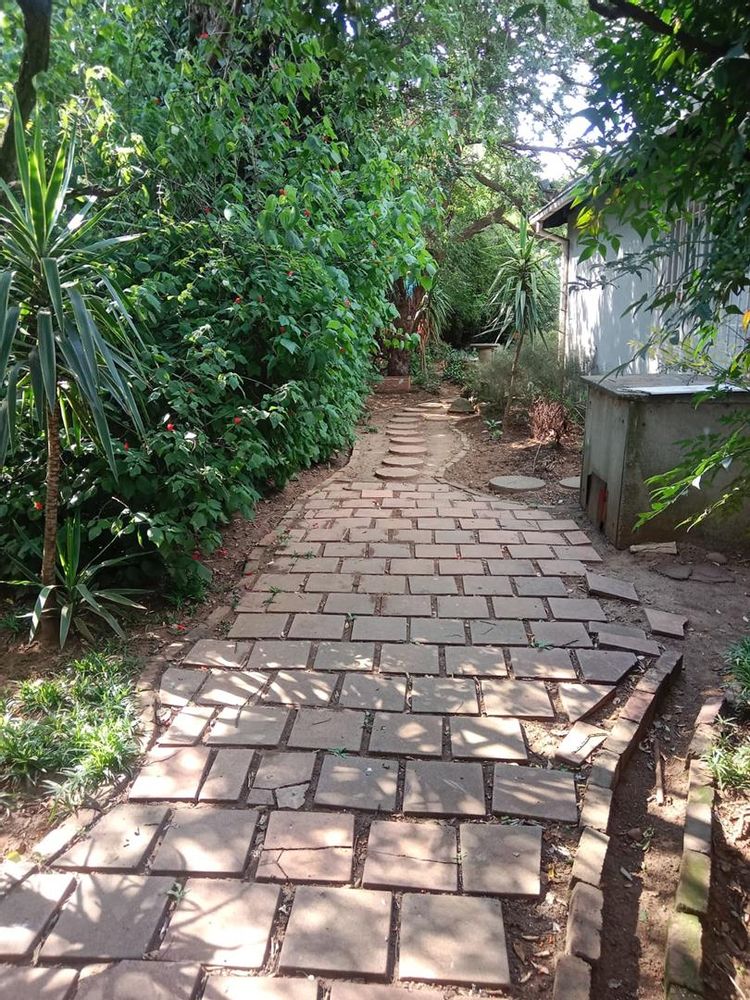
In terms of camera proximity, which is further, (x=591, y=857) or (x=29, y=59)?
(x=29, y=59)

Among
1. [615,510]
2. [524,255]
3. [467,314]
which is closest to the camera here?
[615,510]

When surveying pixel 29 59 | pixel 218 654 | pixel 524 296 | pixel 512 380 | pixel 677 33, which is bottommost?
pixel 218 654

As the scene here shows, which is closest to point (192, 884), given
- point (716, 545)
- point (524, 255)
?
point (716, 545)

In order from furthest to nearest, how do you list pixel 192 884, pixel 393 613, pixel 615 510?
pixel 615 510
pixel 393 613
pixel 192 884

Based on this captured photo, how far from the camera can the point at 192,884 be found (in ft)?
6.12

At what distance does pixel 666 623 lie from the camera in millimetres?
3406

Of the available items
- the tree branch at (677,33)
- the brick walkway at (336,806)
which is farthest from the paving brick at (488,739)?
the tree branch at (677,33)

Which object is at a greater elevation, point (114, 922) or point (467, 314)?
point (467, 314)

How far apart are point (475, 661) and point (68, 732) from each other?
163 centimetres

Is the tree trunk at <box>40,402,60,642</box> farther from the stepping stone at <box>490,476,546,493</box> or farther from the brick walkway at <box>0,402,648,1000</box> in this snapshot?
the stepping stone at <box>490,476,546,493</box>

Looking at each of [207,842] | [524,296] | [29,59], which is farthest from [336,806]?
[524,296]

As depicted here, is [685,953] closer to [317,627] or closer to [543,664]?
[543,664]

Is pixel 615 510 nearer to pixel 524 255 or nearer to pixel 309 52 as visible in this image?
pixel 309 52

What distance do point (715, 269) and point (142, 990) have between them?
2002 millimetres
